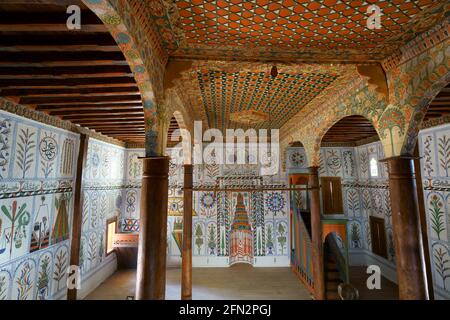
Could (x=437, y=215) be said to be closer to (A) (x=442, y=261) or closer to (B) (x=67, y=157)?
(A) (x=442, y=261)

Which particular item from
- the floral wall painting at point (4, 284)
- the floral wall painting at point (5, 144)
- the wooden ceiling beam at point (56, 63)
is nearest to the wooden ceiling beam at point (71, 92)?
the floral wall painting at point (5, 144)

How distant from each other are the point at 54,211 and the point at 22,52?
337cm

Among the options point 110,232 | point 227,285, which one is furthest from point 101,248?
point 227,285

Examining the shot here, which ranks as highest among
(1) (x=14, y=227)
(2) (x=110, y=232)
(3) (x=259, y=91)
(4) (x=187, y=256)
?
(3) (x=259, y=91)

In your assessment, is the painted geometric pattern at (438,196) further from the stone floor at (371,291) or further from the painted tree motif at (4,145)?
the painted tree motif at (4,145)

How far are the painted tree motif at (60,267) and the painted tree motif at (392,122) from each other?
611 centimetres

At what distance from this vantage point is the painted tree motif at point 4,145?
349 centimetres

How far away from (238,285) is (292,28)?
6288mm

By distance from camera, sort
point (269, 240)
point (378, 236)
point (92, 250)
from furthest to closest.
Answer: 1. point (269, 240)
2. point (378, 236)
3. point (92, 250)

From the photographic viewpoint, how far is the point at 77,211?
5387 millimetres

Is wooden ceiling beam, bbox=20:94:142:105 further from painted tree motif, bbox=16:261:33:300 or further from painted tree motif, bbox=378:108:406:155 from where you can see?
painted tree motif, bbox=378:108:406:155

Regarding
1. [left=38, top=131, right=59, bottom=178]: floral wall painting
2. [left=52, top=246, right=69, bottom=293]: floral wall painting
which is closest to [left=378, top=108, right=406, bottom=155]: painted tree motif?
[left=38, top=131, right=59, bottom=178]: floral wall painting

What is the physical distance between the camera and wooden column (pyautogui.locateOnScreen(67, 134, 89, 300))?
529 cm

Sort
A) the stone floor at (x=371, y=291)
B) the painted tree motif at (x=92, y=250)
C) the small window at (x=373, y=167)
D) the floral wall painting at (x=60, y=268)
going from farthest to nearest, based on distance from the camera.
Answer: the small window at (x=373, y=167) < the painted tree motif at (x=92, y=250) < the stone floor at (x=371, y=291) < the floral wall painting at (x=60, y=268)
